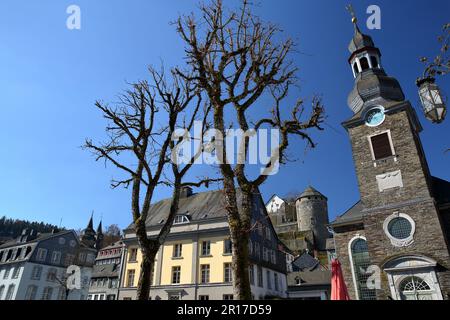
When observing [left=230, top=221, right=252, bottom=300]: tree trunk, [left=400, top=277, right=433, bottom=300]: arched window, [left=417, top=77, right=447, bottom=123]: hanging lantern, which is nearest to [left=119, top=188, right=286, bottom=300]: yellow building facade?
[left=400, top=277, right=433, bottom=300]: arched window

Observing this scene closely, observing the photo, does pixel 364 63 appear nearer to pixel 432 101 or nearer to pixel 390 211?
pixel 390 211

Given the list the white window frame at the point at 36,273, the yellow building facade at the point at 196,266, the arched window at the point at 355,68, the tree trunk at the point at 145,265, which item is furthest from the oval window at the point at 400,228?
the white window frame at the point at 36,273

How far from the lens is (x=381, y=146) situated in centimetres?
2422

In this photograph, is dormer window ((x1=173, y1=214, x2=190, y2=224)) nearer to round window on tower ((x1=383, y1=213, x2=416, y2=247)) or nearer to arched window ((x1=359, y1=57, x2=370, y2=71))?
round window on tower ((x1=383, y1=213, x2=416, y2=247))

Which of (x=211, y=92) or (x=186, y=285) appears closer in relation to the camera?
(x=211, y=92)

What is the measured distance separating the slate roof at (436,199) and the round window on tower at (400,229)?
261cm

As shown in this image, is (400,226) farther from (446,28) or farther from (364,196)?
(446,28)

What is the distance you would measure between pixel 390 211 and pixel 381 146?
5.48 meters

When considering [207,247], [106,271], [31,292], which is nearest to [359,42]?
[207,247]

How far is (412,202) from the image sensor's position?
2102 cm

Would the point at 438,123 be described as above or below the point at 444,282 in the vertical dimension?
above
